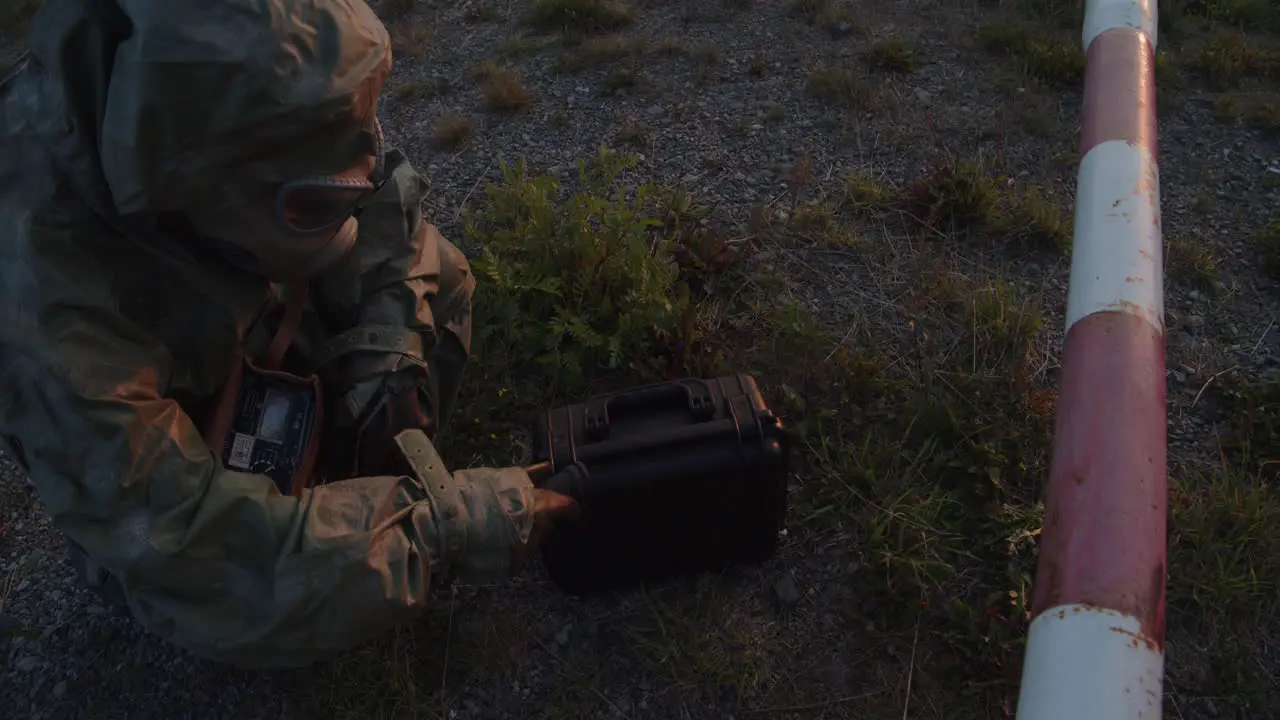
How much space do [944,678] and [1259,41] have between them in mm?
3922

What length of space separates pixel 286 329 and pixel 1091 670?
2.02 meters

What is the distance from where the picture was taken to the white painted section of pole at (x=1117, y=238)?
2297mm

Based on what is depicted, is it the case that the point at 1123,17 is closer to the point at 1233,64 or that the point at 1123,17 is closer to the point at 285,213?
the point at 1233,64

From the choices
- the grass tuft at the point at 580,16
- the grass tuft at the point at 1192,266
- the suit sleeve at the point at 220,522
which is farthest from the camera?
the grass tuft at the point at 580,16

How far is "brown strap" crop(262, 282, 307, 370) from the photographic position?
2377 millimetres

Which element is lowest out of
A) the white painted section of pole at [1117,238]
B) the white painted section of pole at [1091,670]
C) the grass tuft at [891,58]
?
the grass tuft at [891,58]

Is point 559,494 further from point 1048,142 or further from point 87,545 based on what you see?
point 1048,142

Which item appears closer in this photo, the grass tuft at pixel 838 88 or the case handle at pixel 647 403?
the case handle at pixel 647 403

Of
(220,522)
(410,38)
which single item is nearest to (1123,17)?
(220,522)

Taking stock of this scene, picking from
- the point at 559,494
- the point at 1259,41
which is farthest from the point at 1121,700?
the point at 1259,41

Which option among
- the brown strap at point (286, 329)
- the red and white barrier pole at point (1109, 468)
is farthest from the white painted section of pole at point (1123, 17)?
the brown strap at point (286, 329)

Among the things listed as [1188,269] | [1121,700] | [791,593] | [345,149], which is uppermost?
[345,149]

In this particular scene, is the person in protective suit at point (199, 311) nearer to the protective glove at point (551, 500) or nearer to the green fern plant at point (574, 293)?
the protective glove at point (551, 500)

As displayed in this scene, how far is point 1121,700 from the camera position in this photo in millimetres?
1615
